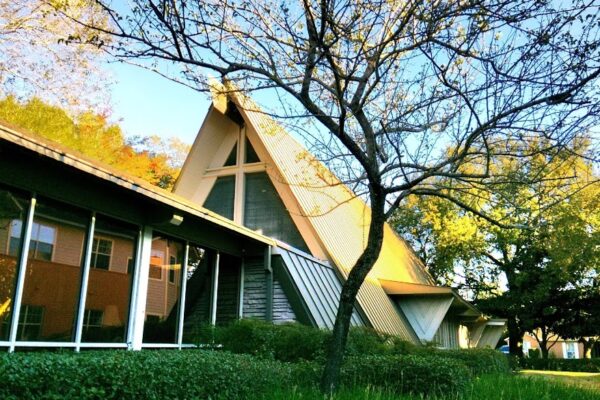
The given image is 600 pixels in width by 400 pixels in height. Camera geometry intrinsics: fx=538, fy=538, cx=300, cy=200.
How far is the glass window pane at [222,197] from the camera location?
15477 mm

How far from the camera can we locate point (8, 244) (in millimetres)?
7180

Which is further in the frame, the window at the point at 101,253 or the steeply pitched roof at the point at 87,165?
the window at the point at 101,253

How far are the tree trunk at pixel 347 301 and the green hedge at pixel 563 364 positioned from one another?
31.3m

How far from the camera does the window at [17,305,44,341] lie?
7.21m

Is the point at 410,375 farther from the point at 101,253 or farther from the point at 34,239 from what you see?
the point at 34,239

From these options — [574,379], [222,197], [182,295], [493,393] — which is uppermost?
[222,197]

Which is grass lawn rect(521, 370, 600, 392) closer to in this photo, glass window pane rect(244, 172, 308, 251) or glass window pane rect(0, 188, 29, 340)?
glass window pane rect(244, 172, 308, 251)

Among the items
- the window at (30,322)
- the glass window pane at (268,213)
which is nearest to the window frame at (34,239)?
the window at (30,322)

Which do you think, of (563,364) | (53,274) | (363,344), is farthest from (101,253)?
(563,364)

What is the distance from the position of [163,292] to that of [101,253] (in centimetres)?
190

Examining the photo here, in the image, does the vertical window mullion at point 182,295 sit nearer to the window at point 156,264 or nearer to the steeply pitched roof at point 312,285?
the window at point 156,264

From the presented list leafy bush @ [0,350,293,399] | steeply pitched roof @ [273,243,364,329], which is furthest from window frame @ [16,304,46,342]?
steeply pitched roof @ [273,243,364,329]

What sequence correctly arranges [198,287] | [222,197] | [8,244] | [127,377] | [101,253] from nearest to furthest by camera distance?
1. [127,377]
2. [8,244]
3. [101,253]
4. [198,287]
5. [222,197]

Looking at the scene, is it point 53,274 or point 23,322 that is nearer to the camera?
point 23,322
